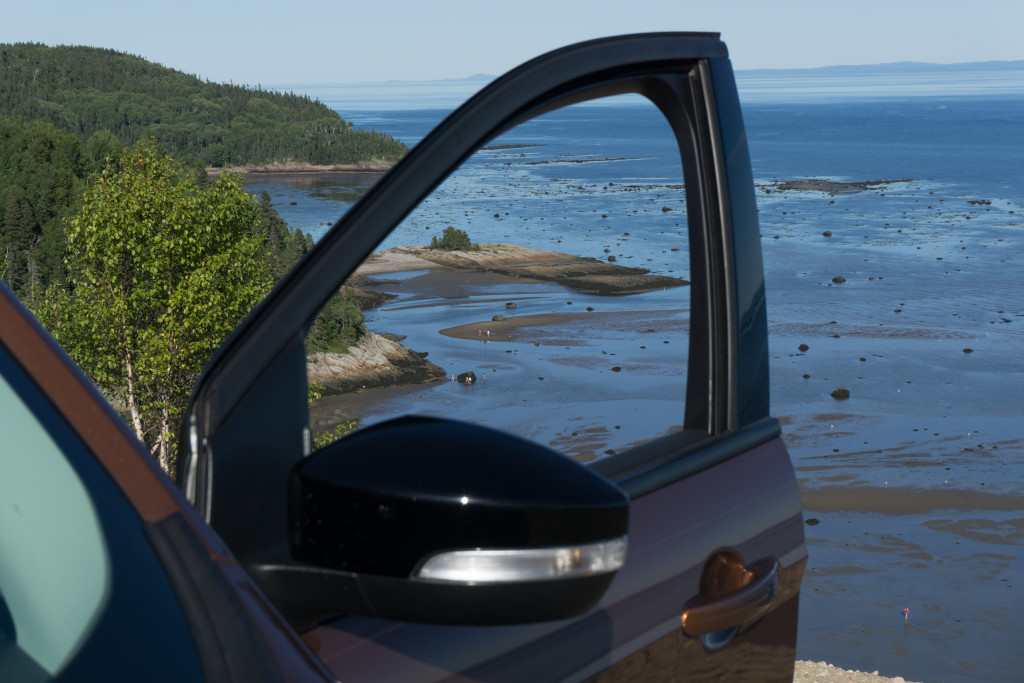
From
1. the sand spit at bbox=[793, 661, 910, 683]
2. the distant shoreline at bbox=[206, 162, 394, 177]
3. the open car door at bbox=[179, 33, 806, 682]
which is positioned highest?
the distant shoreline at bbox=[206, 162, 394, 177]

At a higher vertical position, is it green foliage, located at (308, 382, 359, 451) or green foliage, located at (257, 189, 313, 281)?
green foliage, located at (257, 189, 313, 281)

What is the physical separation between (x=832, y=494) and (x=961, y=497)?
3.92m

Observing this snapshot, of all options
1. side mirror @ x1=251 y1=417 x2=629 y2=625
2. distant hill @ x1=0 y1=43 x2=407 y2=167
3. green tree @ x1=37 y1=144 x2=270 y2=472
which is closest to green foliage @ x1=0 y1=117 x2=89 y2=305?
green tree @ x1=37 y1=144 x2=270 y2=472

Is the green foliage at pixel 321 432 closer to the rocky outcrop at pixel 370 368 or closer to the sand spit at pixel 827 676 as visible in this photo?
the rocky outcrop at pixel 370 368

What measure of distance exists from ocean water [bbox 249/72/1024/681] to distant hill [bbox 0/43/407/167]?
32.0 meters

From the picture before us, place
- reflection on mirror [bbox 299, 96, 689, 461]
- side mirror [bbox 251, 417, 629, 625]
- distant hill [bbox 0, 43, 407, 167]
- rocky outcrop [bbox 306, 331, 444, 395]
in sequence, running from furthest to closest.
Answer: distant hill [bbox 0, 43, 407, 167] < reflection on mirror [bbox 299, 96, 689, 461] < rocky outcrop [bbox 306, 331, 444, 395] < side mirror [bbox 251, 417, 629, 625]

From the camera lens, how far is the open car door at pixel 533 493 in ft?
3.61

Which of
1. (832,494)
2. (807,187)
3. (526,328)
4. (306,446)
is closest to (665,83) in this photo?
(306,446)

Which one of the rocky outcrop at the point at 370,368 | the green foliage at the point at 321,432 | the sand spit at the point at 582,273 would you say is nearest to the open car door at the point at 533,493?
the green foliage at the point at 321,432

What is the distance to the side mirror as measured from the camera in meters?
1.07

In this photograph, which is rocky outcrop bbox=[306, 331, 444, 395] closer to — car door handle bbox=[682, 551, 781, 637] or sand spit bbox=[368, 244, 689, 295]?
car door handle bbox=[682, 551, 781, 637]

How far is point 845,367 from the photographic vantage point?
45312 mm

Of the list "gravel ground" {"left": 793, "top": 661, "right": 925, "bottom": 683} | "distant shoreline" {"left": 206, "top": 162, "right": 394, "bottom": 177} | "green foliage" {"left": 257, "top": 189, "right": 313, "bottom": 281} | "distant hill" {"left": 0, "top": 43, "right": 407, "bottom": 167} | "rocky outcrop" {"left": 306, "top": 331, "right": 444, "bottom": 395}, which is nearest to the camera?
→ "rocky outcrop" {"left": 306, "top": 331, "right": 444, "bottom": 395}

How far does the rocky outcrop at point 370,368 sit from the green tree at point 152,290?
2877 millimetres
